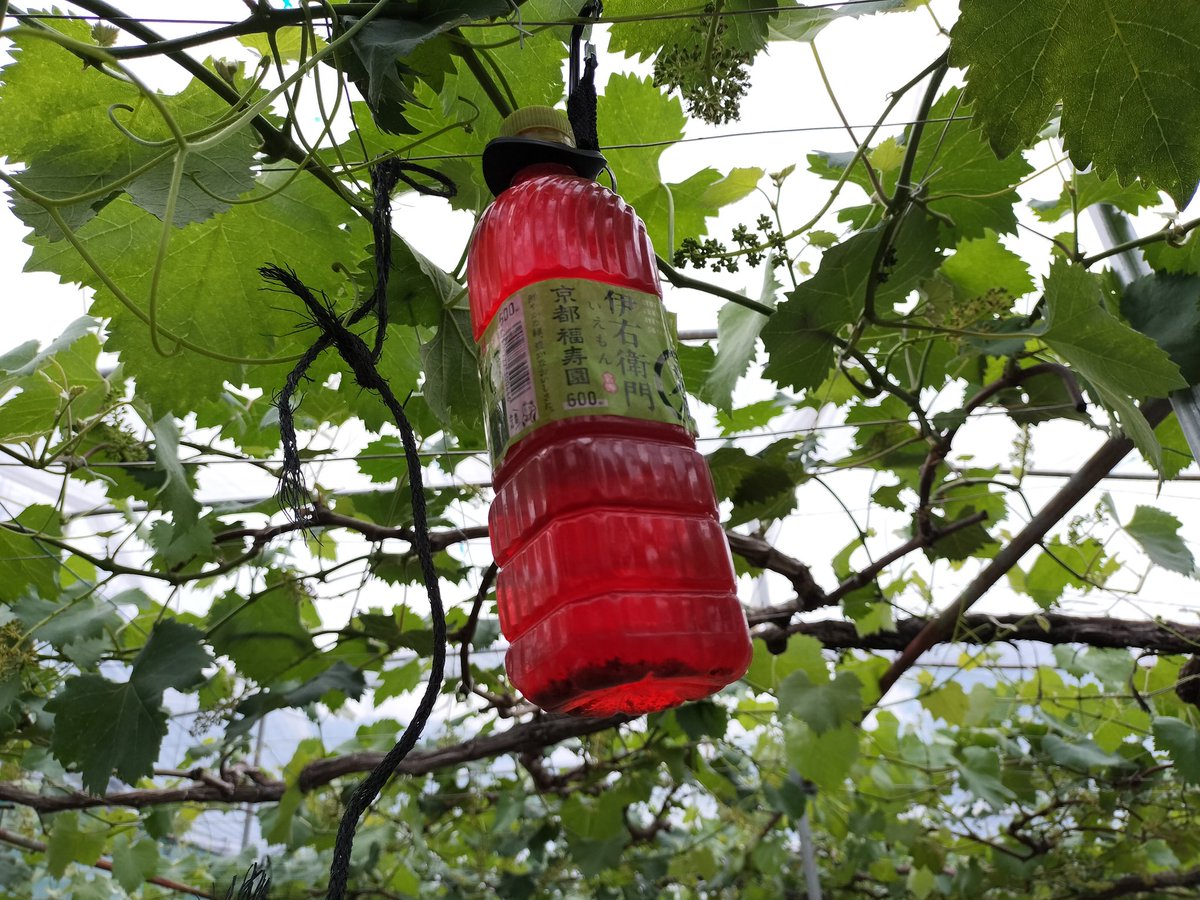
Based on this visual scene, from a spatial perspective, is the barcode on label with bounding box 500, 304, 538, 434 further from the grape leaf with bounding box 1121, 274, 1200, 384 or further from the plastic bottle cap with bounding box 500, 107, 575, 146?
the grape leaf with bounding box 1121, 274, 1200, 384

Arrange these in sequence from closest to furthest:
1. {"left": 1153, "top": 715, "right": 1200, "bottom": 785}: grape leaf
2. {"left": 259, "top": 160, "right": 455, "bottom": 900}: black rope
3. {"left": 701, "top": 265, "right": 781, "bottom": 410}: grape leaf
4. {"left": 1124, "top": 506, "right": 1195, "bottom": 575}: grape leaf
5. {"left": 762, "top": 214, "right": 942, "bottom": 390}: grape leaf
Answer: {"left": 259, "top": 160, "right": 455, "bottom": 900}: black rope → {"left": 762, "top": 214, "right": 942, "bottom": 390}: grape leaf → {"left": 701, "top": 265, "right": 781, "bottom": 410}: grape leaf → {"left": 1124, "top": 506, "right": 1195, "bottom": 575}: grape leaf → {"left": 1153, "top": 715, "right": 1200, "bottom": 785}: grape leaf

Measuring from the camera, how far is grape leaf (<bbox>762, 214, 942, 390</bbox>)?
1069 millimetres

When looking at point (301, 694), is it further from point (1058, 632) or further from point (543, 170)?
point (1058, 632)

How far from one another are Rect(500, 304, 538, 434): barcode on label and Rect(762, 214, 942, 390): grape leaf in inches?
19.3

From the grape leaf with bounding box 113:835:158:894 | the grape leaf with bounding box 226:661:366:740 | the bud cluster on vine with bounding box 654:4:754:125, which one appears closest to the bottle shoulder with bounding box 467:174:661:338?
the bud cluster on vine with bounding box 654:4:754:125

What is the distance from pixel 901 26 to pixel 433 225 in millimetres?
708

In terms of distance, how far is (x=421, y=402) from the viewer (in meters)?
1.27

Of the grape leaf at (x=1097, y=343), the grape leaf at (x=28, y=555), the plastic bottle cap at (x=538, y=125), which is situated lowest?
the grape leaf at (x=1097, y=343)

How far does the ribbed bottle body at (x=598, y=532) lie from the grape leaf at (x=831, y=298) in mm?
307

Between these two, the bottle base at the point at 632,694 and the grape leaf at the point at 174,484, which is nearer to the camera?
the bottle base at the point at 632,694

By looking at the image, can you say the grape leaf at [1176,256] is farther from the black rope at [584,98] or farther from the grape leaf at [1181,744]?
the grape leaf at [1181,744]

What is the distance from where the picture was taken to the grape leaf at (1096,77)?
A: 0.55m

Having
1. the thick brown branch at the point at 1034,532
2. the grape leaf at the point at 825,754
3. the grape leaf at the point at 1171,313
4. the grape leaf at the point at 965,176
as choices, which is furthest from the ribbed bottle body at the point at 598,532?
the grape leaf at the point at 825,754

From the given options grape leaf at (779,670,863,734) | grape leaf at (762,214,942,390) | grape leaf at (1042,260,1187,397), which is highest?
grape leaf at (762,214,942,390)
